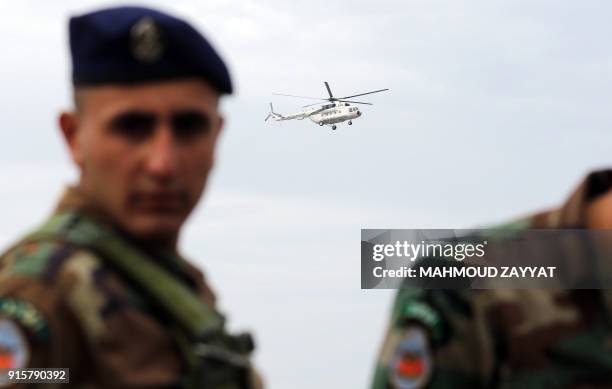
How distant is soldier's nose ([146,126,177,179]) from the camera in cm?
504

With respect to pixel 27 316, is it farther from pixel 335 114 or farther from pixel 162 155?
pixel 335 114

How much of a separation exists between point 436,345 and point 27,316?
75.4 inches

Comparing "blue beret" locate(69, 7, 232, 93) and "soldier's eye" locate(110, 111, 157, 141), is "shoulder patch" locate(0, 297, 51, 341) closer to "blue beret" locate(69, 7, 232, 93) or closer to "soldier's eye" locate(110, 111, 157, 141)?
"soldier's eye" locate(110, 111, 157, 141)

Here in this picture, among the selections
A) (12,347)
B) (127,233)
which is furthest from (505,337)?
(12,347)

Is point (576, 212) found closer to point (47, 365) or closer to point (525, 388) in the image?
point (525, 388)

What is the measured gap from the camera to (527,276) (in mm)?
5617

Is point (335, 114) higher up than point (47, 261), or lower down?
higher up

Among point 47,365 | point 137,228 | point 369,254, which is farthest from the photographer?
point 369,254

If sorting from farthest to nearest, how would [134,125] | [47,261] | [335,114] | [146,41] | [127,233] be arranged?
[335,114], [146,41], [127,233], [134,125], [47,261]

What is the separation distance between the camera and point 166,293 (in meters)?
5.27

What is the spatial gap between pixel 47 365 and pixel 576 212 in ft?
8.56

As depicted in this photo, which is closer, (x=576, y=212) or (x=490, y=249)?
(x=576, y=212)

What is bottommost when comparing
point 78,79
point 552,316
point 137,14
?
point 552,316

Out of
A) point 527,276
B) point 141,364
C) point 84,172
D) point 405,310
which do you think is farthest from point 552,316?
point 84,172
